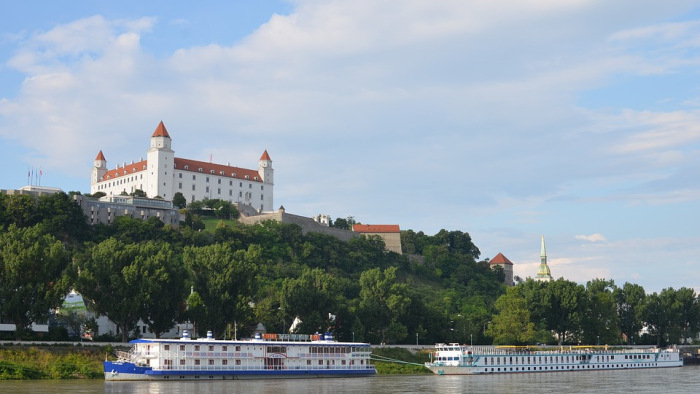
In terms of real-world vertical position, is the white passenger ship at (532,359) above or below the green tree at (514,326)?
below

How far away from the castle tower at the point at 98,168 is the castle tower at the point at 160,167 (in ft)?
55.2

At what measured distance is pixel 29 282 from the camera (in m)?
63.9

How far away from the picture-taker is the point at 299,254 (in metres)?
136

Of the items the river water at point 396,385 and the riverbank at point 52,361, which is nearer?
the river water at point 396,385

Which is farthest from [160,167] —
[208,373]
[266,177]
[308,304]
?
[208,373]

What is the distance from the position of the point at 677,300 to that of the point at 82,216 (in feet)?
277

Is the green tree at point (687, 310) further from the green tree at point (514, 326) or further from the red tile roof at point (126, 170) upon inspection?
the red tile roof at point (126, 170)

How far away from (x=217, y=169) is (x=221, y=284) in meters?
88.7

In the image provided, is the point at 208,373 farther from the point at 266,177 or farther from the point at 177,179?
the point at 266,177

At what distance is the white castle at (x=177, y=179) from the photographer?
148375 millimetres

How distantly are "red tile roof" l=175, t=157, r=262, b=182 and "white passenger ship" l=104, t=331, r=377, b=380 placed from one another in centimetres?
8535

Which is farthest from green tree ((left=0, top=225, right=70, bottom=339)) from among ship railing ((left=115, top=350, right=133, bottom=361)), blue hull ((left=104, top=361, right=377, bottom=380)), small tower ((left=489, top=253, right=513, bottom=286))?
small tower ((left=489, top=253, right=513, bottom=286))

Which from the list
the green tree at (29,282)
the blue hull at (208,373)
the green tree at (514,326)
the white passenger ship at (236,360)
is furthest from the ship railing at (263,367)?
the green tree at (514,326)

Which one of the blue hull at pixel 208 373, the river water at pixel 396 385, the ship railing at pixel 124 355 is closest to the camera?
the river water at pixel 396 385
